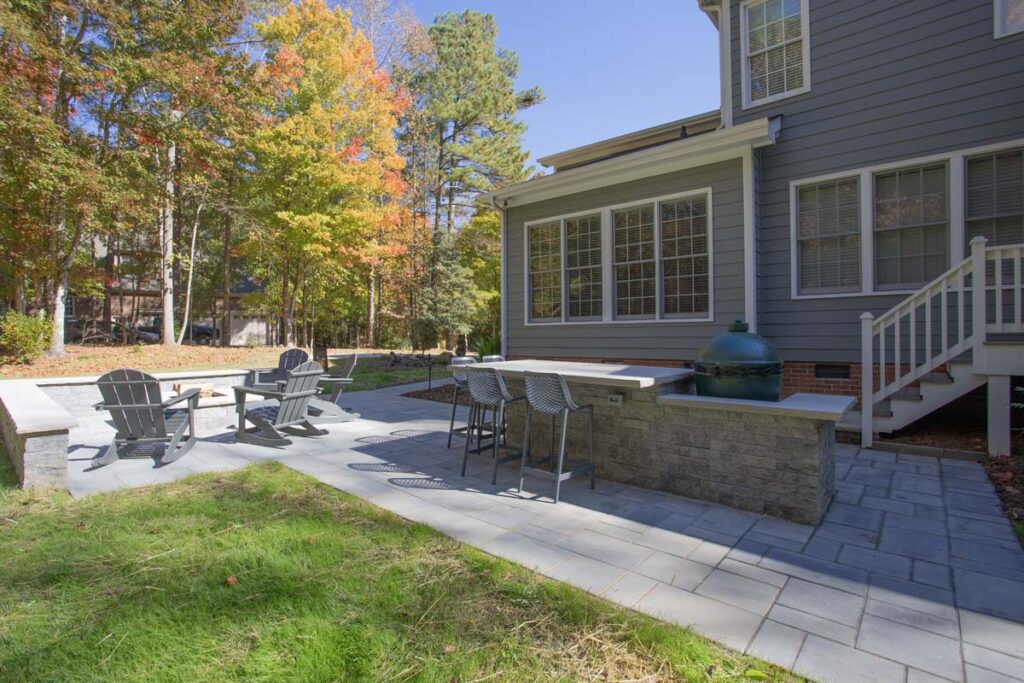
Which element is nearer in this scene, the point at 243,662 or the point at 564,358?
the point at 243,662

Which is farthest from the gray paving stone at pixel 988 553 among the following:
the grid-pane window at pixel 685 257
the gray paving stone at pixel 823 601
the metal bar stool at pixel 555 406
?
the grid-pane window at pixel 685 257

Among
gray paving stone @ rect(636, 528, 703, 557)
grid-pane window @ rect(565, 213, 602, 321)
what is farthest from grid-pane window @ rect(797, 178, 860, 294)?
gray paving stone @ rect(636, 528, 703, 557)

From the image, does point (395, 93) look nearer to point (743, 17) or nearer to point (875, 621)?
point (743, 17)

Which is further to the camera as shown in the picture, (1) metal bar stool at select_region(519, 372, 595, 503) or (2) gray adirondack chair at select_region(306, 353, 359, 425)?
(2) gray adirondack chair at select_region(306, 353, 359, 425)

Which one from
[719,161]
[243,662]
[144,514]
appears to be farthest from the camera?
[719,161]

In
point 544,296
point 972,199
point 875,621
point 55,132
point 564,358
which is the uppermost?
point 55,132

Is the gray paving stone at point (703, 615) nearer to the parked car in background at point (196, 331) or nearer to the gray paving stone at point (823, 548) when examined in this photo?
the gray paving stone at point (823, 548)

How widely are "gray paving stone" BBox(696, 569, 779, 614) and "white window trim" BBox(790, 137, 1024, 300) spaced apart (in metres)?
4.88

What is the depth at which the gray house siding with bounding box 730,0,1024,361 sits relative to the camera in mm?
5402

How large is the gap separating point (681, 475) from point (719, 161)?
15.4ft

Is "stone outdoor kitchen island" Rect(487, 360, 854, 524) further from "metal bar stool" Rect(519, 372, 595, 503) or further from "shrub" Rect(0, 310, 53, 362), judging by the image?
"shrub" Rect(0, 310, 53, 362)

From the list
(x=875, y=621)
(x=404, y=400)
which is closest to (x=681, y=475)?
(x=875, y=621)

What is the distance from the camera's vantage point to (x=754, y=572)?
2588mm

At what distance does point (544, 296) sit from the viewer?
8688mm
